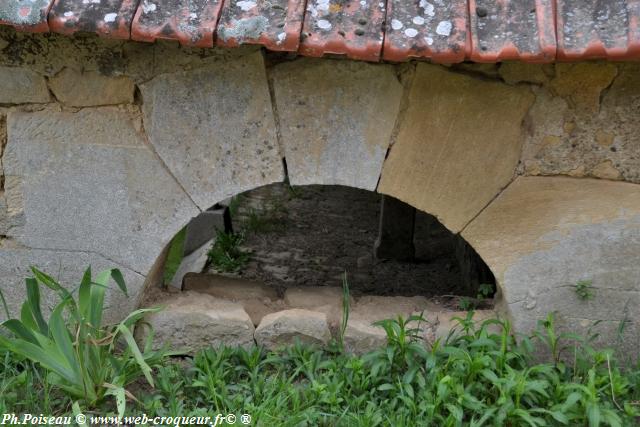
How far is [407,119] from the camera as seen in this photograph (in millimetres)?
2797

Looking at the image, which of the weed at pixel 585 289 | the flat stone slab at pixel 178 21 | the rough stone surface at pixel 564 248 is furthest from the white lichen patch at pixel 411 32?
the weed at pixel 585 289

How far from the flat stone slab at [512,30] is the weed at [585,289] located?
1034mm

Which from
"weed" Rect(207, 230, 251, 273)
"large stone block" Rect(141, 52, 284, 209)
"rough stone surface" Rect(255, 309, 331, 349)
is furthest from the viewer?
"weed" Rect(207, 230, 251, 273)

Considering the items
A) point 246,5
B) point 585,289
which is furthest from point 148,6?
point 585,289

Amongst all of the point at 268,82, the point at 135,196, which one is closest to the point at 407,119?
the point at 268,82

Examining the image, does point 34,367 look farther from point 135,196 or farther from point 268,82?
point 268,82

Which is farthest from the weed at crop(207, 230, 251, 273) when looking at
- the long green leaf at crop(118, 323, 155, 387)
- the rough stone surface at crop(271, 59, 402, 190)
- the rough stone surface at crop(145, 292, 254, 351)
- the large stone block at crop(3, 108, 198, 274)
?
the long green leaf at crop(118, 323, 155, 387)

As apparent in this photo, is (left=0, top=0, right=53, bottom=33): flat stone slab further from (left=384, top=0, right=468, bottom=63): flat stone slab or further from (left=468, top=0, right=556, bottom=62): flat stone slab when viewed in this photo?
(left=468, top=0, right=556, bottom=62): flat stone slab

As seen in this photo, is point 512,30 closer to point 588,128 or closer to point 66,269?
point 588,128

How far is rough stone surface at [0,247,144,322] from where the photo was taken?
3.03 meters

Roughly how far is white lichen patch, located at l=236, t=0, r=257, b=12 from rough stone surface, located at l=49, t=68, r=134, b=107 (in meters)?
0.69

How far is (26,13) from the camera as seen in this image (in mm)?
2330

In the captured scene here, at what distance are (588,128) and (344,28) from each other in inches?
41.3

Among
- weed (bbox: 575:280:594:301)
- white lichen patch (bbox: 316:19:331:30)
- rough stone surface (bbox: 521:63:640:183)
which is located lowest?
weed (bbox: 575:280:594:301)
